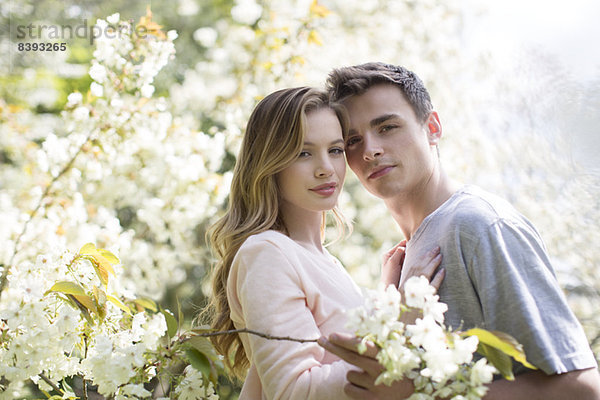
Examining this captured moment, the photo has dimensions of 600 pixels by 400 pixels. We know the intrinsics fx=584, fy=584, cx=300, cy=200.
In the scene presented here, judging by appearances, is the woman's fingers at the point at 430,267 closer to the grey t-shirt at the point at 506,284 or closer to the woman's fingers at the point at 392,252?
the grey t-shirt at the point at 506,284

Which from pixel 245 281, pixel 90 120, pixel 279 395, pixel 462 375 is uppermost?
pixel 90 120

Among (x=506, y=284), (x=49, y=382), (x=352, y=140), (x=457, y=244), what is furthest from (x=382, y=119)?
(x=49, y=382)

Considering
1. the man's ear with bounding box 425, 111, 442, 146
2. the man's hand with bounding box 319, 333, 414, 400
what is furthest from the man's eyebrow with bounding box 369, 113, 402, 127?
the man's hand with bounding box 319, 333, 414, 400

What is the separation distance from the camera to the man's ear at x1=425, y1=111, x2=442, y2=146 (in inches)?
82.4

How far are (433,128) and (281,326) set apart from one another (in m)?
1.05

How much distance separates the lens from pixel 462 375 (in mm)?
1080

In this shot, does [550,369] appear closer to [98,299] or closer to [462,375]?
[462,375]

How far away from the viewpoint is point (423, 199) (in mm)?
1950

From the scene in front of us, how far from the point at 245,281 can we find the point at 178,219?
252 cm

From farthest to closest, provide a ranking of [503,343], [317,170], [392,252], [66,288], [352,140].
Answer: [392,252] → [352,140] → [317,170] → [66,288] → [503,343]

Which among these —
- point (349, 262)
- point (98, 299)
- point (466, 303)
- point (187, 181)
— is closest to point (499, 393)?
point (466, 303)

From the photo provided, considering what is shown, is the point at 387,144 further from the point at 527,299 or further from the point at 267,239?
the point at 527,299

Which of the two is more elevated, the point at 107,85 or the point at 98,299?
the point at 107,85

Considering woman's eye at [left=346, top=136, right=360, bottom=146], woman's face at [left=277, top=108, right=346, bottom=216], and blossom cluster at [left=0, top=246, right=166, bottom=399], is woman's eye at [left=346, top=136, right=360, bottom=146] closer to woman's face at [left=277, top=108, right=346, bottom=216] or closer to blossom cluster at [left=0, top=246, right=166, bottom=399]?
woman's face at [left=277, top=108, right=346, bottom=216]
